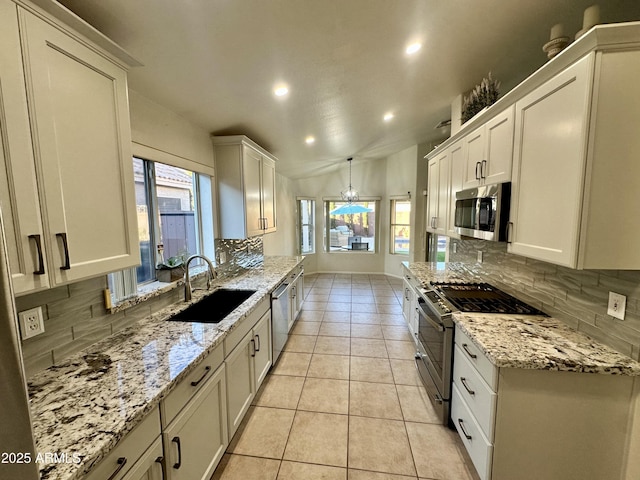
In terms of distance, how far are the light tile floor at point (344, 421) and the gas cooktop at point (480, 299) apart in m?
0.95

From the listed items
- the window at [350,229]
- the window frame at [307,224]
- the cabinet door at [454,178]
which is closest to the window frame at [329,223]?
the window at [350,229]

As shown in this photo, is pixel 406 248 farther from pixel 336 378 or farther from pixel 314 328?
pixel 336 378

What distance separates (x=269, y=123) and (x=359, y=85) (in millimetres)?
1000

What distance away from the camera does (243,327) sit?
6.44 feet

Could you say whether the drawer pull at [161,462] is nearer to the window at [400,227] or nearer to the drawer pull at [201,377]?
the drawer pull at [201,377]

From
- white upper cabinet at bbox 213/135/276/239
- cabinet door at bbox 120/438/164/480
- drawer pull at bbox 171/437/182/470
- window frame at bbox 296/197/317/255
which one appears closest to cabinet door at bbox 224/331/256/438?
drawer pull at bbox 171/437/182/470

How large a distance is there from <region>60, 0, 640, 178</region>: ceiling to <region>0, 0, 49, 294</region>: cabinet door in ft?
1.49

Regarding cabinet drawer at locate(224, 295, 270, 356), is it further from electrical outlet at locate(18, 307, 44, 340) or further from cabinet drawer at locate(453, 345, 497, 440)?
cabinet drawer at locate(453, 345, 497, 440)

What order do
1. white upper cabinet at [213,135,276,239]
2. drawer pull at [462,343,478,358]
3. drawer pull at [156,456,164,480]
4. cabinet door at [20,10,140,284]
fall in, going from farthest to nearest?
white upper cabinet at [213,135,276,239], drawer pull at [462,343,478,358], drawer pull at [156,456,164,480], cabinet door at [20,10,140,284]

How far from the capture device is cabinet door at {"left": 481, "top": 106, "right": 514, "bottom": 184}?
1738mm

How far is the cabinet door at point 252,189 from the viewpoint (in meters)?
2.91

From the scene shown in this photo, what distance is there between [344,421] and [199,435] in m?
1.17

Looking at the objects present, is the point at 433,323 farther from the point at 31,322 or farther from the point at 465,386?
the point at 31,322

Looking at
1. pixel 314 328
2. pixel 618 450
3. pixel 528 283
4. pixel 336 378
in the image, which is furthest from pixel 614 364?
pixel 314 328
